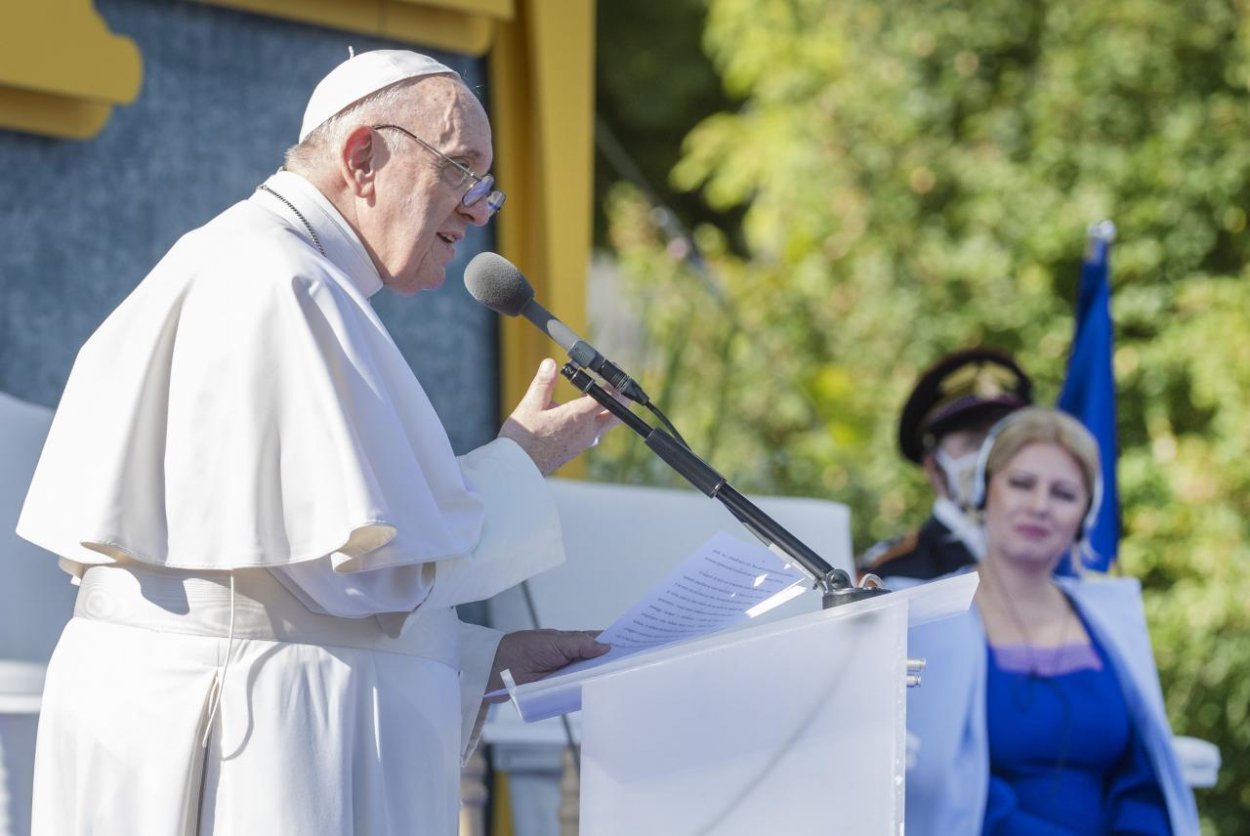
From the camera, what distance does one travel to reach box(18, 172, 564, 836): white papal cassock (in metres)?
2.14

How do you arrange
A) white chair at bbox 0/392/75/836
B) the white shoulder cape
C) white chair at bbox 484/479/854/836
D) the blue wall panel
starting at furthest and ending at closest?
white chair at bbox 484/479/854/836, the blue wall panel, white chair at bbox 0/392/75/836, the white shoulder cape

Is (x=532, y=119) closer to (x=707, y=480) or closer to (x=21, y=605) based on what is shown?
(x=21, y=605)

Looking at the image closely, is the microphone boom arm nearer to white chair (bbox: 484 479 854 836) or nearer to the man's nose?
the man's nose

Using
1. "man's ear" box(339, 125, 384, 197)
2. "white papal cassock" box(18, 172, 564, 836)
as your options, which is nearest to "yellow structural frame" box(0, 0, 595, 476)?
"man's ear" box(339, 125, 384, 197)

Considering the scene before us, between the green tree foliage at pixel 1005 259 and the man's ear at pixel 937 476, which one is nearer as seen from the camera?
the man's ear at pixel 937 476

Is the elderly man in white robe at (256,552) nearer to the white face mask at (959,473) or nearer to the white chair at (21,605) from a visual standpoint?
the white chair at (21,605)

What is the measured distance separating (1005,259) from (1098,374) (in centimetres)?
372

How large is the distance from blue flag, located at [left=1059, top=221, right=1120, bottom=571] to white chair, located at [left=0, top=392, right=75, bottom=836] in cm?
334

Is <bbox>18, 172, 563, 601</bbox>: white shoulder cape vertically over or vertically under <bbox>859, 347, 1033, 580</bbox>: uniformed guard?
under

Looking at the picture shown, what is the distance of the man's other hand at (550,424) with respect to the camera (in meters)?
2.37

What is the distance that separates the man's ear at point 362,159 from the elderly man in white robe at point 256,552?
4.9 inches

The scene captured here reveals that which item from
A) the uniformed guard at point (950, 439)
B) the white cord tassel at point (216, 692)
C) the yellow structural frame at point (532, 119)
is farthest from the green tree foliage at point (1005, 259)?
the white cord tassel at point (216, 692)

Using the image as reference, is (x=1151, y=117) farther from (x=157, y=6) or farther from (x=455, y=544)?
(x=455, y=544)

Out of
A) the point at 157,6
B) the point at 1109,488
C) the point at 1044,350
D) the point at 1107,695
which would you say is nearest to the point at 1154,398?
the point at 1044,350
